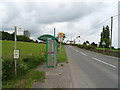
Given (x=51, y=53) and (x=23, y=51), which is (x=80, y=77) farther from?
(x=23, y=51)

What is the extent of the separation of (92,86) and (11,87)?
10.8 ft

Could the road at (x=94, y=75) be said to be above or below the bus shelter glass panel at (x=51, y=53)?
below

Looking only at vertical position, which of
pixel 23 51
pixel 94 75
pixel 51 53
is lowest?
pixel 94 75

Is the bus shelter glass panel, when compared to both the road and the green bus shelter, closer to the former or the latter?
the green bus shelter

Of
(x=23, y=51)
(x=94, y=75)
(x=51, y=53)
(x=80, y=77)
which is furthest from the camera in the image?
(x=23, y=51)

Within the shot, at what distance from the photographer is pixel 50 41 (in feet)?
29.0

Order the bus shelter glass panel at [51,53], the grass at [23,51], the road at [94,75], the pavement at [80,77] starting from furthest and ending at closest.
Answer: the bus shelter glass panel at [51,53] → the grass at [23,51] → the road at [94,75] → the pavement at [80,77]

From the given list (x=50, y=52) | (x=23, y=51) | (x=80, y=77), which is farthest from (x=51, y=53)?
(x=23, y=51)

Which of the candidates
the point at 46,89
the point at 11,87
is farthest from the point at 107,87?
the point at 11,87

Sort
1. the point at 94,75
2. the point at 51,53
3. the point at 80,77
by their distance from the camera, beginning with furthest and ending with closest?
1. the point at 51,53
2. the point at 94,75
3. the point at 80,77

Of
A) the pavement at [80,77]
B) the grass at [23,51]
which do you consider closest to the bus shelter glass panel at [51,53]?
the pavement at [80,77]

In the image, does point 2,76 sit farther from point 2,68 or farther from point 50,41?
point 50,41

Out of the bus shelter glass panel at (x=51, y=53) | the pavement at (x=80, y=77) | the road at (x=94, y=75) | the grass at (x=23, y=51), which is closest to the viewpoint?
the pavement at (x=80, y=77)

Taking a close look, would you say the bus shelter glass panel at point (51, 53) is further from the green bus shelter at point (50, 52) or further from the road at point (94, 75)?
the road at point (94, 75)
